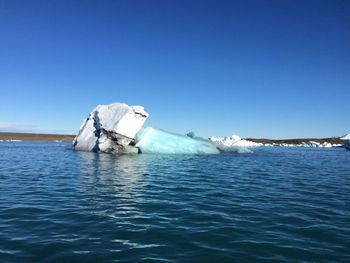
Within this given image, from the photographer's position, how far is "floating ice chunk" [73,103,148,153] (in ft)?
104

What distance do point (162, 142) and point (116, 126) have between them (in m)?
5.36

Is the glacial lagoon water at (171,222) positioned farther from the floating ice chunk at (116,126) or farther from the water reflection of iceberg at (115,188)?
the floating ice chunk at (116,126)

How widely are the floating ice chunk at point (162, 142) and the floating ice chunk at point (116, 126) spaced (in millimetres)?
1158

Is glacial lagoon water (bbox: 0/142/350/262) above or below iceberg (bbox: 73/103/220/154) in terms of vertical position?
below

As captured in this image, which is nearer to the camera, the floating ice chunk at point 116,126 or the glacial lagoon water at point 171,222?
the glacial lagoon water at point 171,222

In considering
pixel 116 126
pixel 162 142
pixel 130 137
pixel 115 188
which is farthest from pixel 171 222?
pixel 162 142

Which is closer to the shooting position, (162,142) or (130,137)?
(130,137)

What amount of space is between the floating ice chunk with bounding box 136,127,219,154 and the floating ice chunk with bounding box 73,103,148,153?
1.16 m

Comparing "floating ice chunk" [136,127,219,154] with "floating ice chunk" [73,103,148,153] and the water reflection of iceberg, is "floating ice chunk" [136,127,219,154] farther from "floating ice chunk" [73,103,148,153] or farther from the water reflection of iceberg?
the water reflection of iceberg

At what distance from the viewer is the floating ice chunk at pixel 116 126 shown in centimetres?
3158

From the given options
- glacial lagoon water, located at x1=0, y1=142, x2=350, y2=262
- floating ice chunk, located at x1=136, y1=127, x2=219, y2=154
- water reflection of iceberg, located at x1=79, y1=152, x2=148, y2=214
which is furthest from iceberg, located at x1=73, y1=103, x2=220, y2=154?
glacial lagoon water, located at x1=0, y1=142, x2=350, y2=262

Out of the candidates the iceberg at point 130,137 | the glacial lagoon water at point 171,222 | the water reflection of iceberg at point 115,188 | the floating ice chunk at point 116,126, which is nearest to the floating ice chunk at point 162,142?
the iceberg at point 130,137

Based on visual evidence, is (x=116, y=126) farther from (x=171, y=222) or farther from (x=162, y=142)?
(x=171, y=222)

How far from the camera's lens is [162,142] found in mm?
34375
